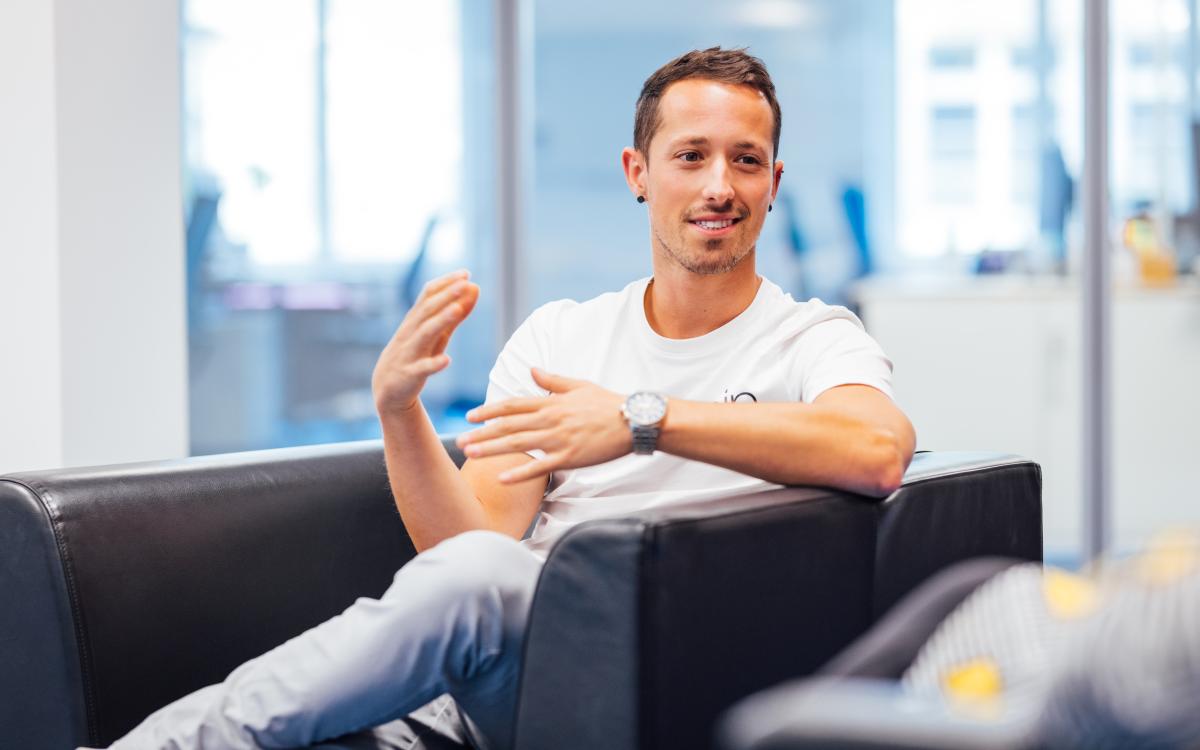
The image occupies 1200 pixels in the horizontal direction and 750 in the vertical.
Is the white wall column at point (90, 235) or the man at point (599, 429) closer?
the man at point (599, 429)

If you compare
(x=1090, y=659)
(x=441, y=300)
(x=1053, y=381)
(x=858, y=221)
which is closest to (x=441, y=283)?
(x=441, y=300)

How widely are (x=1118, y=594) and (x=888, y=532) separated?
2.71 feet

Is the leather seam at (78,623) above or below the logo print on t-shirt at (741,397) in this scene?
below

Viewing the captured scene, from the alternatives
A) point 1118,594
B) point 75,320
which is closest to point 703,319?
point 1118,594

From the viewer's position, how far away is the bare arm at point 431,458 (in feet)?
5.30

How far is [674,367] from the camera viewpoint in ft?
6.28

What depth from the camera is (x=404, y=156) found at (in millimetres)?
4277

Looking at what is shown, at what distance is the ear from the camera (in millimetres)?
2082

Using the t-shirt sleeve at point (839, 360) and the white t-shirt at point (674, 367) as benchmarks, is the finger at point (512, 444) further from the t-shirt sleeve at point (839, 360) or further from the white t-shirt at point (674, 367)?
the t-shirt sleeve at point (839, 360)

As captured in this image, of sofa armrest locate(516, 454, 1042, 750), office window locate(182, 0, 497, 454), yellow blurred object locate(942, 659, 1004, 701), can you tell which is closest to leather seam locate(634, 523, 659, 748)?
sofa armrest locate(516, 454, 1042, 750)

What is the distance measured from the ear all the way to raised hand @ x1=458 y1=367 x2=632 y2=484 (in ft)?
2.01

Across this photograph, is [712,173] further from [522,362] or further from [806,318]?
[522,362]

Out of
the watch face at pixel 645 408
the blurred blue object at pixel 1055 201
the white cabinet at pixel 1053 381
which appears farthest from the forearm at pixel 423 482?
the blurred blue object at pixel 1055 201

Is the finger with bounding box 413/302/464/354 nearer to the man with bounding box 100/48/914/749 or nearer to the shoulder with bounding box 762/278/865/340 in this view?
the man with bounding box 100/48/914/749
